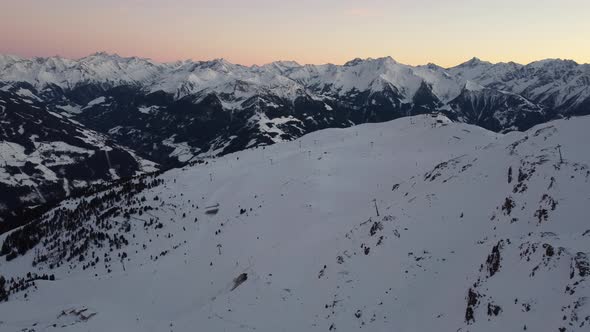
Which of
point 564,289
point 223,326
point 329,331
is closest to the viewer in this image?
point 564,289

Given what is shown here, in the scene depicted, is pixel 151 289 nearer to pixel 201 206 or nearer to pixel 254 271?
pixel 254 271

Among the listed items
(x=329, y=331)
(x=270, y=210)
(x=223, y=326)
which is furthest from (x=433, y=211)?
(x=270, y=210)

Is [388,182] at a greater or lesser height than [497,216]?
lesser

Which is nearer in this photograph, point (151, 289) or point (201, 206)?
point (151, 289)

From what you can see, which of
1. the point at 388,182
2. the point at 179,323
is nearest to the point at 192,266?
the point at 179,323

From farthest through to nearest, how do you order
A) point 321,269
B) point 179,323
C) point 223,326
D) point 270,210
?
point 270,210 < point 321,269 < point 179,323 < point 223,326

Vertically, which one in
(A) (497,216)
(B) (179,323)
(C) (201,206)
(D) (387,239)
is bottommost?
(C) (201,206)
